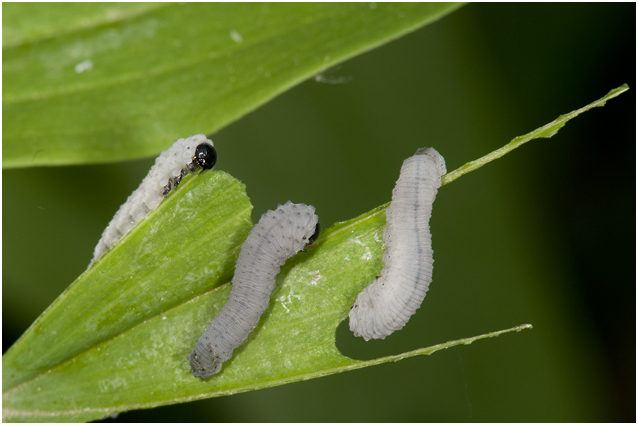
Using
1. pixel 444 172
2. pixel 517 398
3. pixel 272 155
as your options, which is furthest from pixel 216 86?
pixel 517 398

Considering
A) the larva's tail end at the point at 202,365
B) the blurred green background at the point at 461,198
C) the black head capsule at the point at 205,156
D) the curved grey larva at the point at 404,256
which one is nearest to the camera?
the larva's tail end at the point at 202,365

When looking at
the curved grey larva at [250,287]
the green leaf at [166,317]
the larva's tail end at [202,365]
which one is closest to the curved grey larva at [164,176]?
the green leaf at [166,317]

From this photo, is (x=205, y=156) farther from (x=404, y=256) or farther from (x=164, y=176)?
(x=404, y=256)

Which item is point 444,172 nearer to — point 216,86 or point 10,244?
point 216,86

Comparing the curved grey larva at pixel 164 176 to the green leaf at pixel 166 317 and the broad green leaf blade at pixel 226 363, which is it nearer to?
the green leaf at pixel 166 317

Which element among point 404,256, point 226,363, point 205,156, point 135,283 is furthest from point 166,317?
point 404,256

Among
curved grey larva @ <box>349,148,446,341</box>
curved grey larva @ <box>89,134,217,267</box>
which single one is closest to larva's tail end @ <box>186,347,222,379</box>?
curved grey larva @ <box>349,148,446,341</box>
